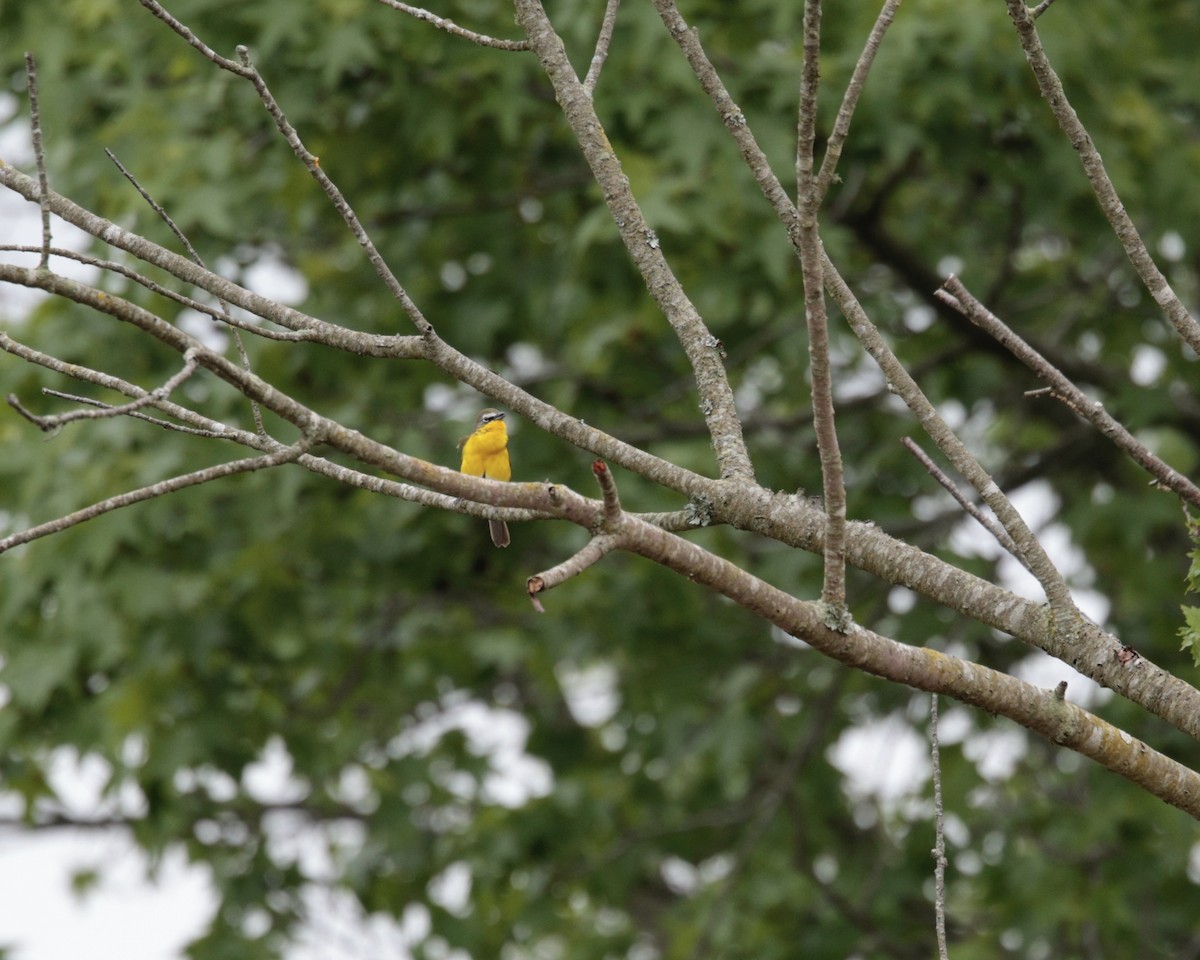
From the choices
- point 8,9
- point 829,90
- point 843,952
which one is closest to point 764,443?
point 829,90

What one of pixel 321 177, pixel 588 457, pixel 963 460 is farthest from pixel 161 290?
pixel 588 457

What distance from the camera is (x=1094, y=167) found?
2289 millimetres

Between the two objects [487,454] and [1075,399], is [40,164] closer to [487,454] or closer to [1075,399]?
[1075,399]

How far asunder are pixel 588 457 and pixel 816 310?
433 cm

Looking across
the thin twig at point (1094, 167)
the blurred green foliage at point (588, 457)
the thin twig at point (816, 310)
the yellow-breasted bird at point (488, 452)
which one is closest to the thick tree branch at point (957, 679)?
the thin twig at point (816, 310)

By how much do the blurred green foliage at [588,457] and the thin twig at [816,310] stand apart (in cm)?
327

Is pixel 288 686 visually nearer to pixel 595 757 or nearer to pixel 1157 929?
pixel 595 757

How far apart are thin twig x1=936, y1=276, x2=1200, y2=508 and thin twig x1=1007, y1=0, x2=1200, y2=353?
0.18 m

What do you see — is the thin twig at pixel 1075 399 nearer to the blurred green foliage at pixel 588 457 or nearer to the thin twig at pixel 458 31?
the thin twig at pixel 458 31

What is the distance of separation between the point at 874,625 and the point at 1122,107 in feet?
7.55

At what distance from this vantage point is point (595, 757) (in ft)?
26.4

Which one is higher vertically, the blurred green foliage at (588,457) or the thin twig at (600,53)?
the blurred green foliage at (588,457)

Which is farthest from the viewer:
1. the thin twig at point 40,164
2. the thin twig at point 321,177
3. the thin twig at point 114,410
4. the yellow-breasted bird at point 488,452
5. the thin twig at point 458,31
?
the yellow-breasted bird at point 488,452

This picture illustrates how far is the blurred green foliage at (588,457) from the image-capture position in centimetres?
568
